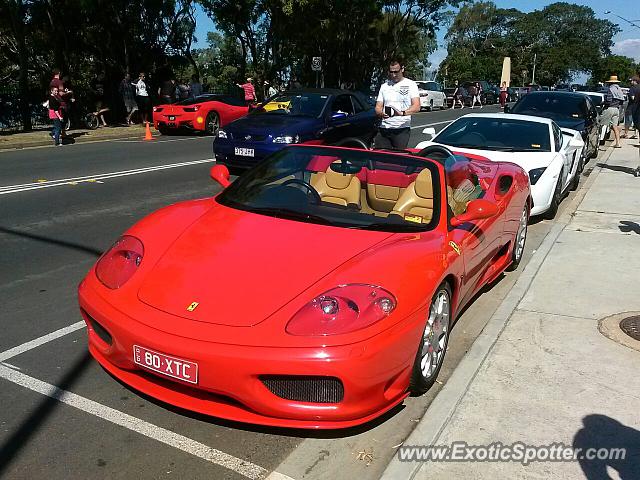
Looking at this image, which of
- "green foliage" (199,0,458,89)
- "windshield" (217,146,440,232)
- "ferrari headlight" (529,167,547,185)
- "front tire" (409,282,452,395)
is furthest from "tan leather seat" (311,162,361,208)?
"green foliage" (199,0,458,89)

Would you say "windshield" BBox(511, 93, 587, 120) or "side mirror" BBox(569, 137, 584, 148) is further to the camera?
"windshield" BBox(511, 93, 587, 120)

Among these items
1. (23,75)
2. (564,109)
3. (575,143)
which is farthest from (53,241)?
(23,75)

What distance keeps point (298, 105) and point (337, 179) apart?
7.61 m

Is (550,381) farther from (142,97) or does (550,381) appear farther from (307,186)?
(142,97)

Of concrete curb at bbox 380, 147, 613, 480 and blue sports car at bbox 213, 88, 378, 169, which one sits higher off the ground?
blue sports car at bbox 213, 88, 378, 169

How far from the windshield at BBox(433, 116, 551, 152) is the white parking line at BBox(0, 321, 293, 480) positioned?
6140 mm

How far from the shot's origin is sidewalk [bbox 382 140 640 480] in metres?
2.83

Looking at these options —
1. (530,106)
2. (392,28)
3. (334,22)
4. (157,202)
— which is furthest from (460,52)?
(157,202)

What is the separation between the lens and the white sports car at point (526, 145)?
302 inches

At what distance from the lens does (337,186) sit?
14.3 ft

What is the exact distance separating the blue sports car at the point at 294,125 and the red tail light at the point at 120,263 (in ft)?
22.3

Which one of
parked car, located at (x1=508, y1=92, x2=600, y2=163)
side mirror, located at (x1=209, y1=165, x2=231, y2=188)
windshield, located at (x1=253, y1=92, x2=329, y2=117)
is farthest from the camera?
parked car, located at (x1=508, y1=92, x2=600, y2=163)

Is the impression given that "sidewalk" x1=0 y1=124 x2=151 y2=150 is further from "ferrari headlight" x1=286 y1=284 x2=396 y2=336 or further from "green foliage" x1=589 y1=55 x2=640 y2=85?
"green foliage" x1=589 y1=55 x2=640 y2=85

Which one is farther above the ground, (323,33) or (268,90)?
(323,33)
